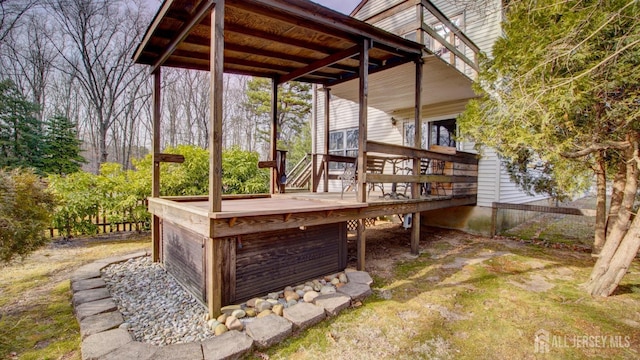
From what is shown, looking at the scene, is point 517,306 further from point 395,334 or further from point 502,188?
point 502,188

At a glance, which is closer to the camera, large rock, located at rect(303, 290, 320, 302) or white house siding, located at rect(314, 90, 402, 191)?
large rock, located at rect(303, 290, 320, 302)

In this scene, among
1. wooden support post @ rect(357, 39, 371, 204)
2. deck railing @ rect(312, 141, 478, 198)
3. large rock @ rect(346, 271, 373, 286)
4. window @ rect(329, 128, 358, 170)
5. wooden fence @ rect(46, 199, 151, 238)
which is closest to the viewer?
large rock @ rect(346, 271, 373, 286)

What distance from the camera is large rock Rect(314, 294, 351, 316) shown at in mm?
3232

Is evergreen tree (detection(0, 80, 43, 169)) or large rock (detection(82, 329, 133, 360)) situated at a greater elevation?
evergreen tree (detection(0, 80, 43, 169))

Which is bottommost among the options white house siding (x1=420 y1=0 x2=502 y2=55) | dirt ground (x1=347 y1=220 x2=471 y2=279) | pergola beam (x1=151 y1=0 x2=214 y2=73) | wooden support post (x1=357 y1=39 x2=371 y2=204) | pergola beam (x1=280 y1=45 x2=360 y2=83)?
dirt ground (x1=347 y1=220 x2=471 y2=279)

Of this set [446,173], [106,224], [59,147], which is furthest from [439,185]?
[59,147]

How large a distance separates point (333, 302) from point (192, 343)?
154 cm

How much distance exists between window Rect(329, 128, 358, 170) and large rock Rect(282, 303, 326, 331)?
7804 mm

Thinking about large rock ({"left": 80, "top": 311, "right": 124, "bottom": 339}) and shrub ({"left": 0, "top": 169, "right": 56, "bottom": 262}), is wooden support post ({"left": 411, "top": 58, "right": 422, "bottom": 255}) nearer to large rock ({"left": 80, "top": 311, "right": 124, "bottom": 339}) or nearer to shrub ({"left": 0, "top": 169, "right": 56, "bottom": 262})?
large rock ({"left": 80, "top": 311, "right": 124, "bottom": 339})

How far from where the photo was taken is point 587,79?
3.33m

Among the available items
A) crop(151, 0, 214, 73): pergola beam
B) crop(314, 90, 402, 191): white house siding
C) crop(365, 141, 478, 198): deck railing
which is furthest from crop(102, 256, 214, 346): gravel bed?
crop(314, 90, 402, 191): white house siding

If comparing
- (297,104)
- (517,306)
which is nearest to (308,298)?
(517,306)

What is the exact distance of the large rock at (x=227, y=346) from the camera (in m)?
2.35

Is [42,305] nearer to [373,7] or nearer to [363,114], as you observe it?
[363,114]
